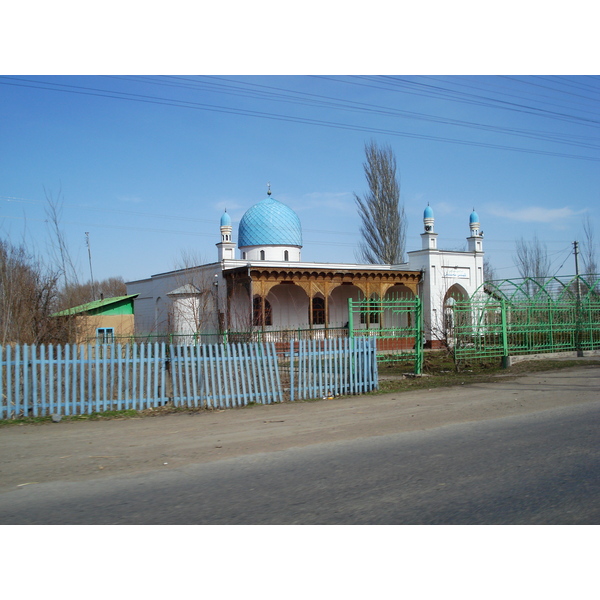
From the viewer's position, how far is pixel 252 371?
38.0 ft

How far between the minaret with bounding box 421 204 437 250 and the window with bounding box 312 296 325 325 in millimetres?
6343

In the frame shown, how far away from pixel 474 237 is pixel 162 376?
2584 centimetres

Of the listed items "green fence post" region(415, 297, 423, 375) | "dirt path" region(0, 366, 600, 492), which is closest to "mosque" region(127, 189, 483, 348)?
"green fence post" region(415, 297, 423, 375)

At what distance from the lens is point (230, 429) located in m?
9.04

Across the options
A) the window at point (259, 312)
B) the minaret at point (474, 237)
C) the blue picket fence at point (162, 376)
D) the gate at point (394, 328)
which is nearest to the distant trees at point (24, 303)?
the blue picket fence at point (162, 376)

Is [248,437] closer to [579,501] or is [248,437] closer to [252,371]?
[252,371]

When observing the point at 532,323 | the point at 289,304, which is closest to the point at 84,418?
the point at 532,323

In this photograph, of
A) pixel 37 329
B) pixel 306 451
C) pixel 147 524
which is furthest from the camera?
pixel 37 329

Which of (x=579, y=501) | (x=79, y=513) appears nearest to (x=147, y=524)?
(x=79, y=513)

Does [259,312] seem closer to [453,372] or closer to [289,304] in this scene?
[289,304]

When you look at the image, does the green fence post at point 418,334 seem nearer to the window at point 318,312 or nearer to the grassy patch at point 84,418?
the grassy patch at point 84,418

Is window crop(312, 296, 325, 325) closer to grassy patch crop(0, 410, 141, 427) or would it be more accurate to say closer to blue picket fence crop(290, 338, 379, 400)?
blue picket fence crop(290, 338, 379, 400)

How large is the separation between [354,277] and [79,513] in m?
24.5

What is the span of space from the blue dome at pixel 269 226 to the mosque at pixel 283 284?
0.19 ft
